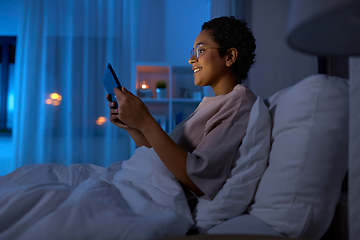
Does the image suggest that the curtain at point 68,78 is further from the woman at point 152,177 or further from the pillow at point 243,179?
the pillow at point 243,179

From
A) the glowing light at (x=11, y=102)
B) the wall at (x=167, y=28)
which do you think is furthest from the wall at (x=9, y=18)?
the wall at (x=167, y=28)

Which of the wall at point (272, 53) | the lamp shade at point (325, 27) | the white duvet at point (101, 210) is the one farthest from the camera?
the wall at point (272, 53)

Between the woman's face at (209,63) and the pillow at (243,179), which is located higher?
the woman's face at (209,63)

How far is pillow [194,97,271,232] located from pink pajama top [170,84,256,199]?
31 millimetres

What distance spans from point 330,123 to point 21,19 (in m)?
3.61

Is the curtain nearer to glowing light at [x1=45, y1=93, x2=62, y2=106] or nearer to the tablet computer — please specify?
glowing light at [x1=45, y1=93, x2=62, y2=106]

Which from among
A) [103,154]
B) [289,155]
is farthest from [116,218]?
[103,154]

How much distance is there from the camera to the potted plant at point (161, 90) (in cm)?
304

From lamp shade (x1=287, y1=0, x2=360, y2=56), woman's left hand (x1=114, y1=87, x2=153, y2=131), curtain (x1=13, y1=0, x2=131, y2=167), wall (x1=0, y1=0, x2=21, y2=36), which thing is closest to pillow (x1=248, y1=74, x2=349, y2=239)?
lamp shade (x1=287, y1=0, x2=360, y2=56)

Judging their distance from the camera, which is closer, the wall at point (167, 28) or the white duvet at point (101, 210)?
the white duvet at point (101, 210)

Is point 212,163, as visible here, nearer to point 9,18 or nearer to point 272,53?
point 272,53

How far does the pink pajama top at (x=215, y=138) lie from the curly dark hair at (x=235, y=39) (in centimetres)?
25

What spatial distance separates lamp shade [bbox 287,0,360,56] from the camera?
0.28 metres

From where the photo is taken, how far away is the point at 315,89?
2.03 feet
